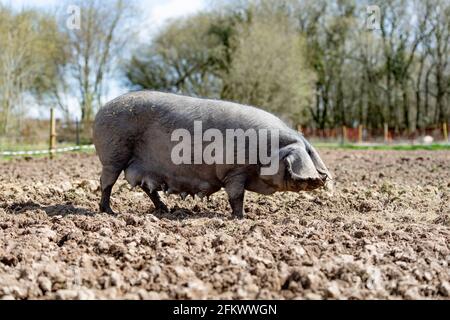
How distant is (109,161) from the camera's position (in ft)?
23.8

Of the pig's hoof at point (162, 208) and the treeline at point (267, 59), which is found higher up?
the treeline at point (267, 59)

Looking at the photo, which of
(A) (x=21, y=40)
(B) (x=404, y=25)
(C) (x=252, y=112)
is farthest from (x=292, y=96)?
(C) (x=252, y=112)

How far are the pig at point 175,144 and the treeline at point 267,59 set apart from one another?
76.9 feet

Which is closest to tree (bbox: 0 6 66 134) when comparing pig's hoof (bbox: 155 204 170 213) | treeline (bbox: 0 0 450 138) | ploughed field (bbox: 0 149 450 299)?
treeline (bbox: 0 0 450 138)

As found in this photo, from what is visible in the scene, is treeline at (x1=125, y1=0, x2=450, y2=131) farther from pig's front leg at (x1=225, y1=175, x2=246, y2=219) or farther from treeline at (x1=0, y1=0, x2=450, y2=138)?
pig's front leg at (x1=225, y1=175, x2=246, y2=219)

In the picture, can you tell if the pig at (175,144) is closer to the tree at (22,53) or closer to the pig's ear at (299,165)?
the pig's ear at (299,165)

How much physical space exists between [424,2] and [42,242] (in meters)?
41.0

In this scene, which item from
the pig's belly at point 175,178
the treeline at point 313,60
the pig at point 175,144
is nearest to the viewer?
the pig at point 175,144

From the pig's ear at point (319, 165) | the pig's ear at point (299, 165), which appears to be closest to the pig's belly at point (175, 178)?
the pig's ear at point (299, 165)

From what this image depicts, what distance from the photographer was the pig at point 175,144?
22.0 ft

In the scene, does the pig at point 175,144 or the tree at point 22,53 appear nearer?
the pig at point 175,144

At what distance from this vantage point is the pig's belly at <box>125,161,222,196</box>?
7.03 m
